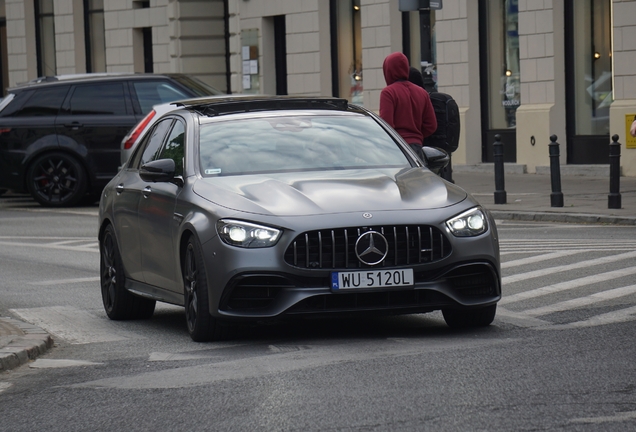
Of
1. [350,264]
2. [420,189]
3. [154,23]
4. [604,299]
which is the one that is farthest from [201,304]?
[154,23]

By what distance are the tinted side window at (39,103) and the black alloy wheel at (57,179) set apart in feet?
2.13

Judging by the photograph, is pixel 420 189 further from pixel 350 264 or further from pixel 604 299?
pixel 604 299

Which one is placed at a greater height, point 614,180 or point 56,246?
point 614,180

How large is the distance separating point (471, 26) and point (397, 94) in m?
11.8

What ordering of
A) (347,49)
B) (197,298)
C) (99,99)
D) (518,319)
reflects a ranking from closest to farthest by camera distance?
(197,298)
(518,319)
(99,99)
(347,49)

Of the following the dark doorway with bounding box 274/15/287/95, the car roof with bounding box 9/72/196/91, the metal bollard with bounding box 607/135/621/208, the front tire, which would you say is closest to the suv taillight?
the car roof with bounding box 9/72/196/91

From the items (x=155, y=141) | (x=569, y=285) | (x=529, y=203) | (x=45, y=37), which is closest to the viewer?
(x=155, y=141)

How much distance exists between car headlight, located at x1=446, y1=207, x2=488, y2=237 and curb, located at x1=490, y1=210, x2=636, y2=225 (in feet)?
25.7

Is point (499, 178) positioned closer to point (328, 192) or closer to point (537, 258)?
point (537, 258)

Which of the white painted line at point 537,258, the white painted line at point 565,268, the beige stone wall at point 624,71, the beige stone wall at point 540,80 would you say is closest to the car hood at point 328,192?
the white painted line at point 565,268

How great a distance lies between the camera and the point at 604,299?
9180 mm

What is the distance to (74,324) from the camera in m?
9.57

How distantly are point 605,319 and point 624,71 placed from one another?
14.5 metres

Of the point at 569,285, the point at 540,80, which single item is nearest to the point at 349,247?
the point at 569,285
